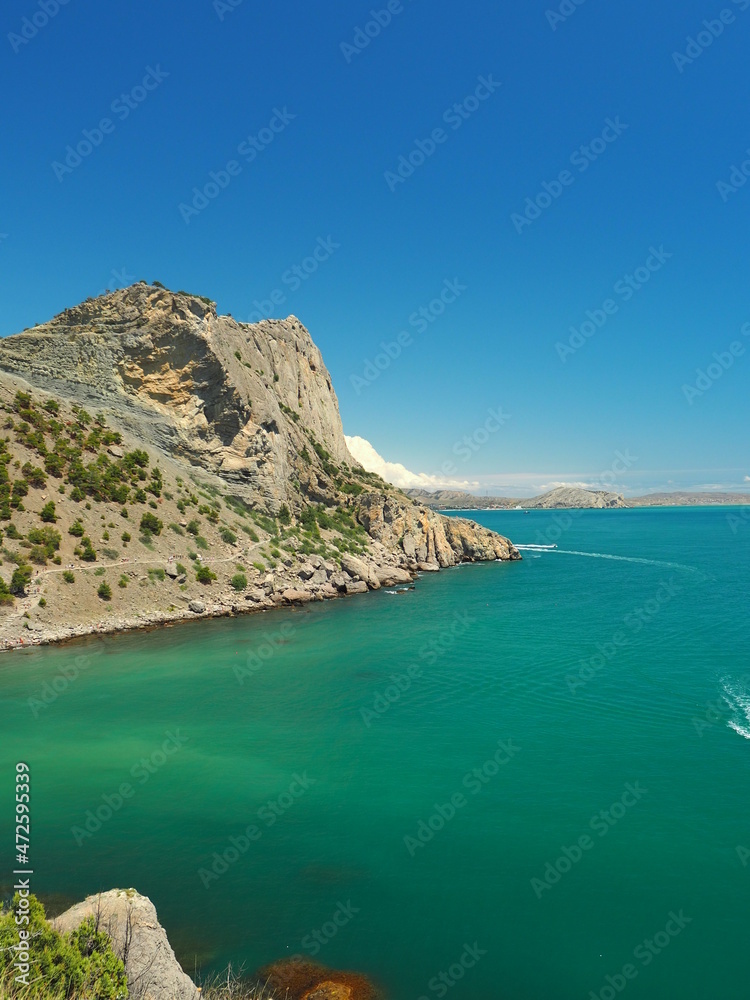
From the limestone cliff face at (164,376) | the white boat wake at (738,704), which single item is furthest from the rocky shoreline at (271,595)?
the white boat wake at (738,704)

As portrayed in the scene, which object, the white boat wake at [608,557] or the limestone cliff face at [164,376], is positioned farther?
the white boat wake at [608,557]

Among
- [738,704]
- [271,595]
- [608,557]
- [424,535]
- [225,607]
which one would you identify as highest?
[424,535]

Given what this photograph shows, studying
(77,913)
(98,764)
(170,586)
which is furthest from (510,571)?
(77,913)

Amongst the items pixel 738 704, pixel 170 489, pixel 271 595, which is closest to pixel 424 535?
pixel 271 595

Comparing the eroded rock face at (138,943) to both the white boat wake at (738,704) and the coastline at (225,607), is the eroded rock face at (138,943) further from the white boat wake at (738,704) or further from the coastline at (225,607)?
the coastline at (225,607)

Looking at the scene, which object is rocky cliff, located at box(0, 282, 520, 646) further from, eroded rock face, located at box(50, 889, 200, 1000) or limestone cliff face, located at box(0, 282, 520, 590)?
eroded rock face, located at box(50, 889, 200, 1000)

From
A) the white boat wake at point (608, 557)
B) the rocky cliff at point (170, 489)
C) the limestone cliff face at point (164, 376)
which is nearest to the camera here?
the rocky cliff at point (170, 489)

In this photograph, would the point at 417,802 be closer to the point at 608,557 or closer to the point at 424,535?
the point at 424,535
